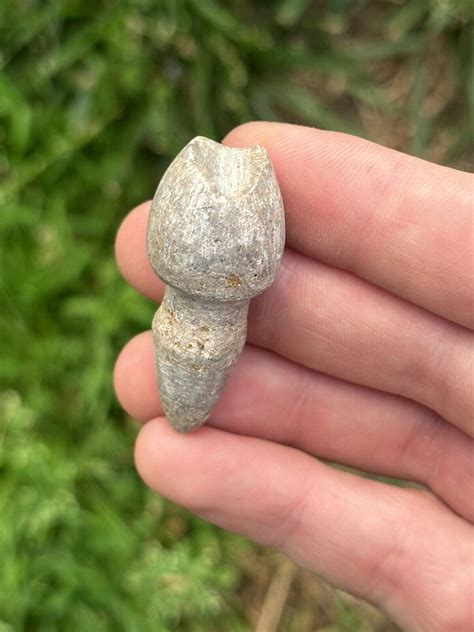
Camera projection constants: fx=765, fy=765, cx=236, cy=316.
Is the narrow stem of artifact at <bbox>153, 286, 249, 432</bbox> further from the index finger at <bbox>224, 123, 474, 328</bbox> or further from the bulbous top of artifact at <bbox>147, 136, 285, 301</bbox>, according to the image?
the index finger at <bbox>224, 123, 474, 328</bbox>

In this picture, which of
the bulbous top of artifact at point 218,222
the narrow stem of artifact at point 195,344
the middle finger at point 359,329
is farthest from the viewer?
the middle finger at point 359,329

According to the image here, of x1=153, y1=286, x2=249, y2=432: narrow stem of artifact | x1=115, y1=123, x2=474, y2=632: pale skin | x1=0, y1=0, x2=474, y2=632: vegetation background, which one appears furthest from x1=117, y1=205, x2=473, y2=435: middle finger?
x1=0, y1=0, x2=474, y2=632: vegetation background

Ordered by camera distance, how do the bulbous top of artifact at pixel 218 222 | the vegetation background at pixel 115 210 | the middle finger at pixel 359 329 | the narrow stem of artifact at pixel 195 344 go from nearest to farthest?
the bulbous top of artifact at pixel 218 222 < the narrow stem of artifact at pixel 195 344 < the middle finger at pixel 359 329 < the vegetation background at pixel 115 210

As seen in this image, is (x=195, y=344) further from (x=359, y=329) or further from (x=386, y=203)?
(x=386, y=203)

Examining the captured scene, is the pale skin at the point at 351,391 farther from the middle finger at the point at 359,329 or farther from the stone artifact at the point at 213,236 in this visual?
the stone artifact at the point at 213,236

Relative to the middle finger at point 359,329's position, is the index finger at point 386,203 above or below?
above

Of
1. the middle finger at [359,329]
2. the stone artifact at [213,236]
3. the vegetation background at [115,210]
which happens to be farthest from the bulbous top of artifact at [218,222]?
the vegetation background at [115,210]

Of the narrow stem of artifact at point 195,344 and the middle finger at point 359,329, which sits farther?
the middle finger at point 359,329

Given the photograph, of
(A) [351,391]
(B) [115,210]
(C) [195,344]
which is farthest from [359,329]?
(B) [115,210]
